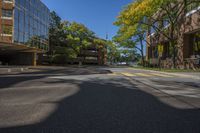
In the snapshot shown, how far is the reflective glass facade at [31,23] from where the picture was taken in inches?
1363

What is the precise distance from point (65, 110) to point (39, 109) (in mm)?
629

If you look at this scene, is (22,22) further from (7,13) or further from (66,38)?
(66,38)

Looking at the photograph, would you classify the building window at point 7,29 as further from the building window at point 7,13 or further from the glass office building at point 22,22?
the building window at point 7,13

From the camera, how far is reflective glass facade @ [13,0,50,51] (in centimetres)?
3462

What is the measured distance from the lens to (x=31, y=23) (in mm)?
39156

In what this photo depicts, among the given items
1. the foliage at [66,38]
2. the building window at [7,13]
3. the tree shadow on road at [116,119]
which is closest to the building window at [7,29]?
the building window at [7,13]

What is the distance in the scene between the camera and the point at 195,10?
103 ft

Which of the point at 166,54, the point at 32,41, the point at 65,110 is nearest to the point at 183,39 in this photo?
the point at 166,54

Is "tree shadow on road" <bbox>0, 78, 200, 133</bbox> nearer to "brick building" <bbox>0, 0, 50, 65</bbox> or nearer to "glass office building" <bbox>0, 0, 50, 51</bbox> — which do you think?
→ "brick building" <bbox>0, 0, 50, 65</bbox>

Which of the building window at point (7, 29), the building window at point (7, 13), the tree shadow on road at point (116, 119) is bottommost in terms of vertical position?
the tree shadow on road at point (116, 119)

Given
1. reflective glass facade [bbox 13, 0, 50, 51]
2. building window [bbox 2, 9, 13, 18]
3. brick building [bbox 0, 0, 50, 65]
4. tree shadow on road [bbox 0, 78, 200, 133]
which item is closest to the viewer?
tree shadow on road [bbox 0, 78, 200, 133]

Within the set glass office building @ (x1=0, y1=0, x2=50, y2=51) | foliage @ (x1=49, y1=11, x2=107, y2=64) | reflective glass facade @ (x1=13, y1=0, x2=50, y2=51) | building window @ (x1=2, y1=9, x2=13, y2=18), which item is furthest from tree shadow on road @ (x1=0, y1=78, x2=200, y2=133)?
→ foliage @ (x1=49, y1=11, x2=107, y2=64)

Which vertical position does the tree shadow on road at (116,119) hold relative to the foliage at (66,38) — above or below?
below

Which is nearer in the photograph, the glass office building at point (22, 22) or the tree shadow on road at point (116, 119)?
the tree shadow on road at point (116, 119)
